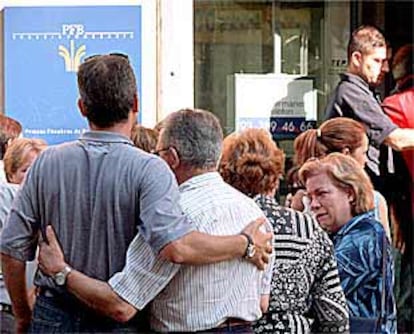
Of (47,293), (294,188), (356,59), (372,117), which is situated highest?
(356,59)

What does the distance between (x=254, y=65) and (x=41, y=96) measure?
162 cm

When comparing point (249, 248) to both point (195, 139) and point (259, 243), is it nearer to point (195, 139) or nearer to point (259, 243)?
point (259, 243)

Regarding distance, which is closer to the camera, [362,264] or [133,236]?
[133,236]

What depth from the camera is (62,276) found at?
10.7ft

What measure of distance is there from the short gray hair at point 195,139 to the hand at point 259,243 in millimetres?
243

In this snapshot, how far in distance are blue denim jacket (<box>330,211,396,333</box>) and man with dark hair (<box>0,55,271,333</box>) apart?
839 millimetres

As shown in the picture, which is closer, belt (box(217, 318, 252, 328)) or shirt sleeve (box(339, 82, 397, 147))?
belt (box(217, 318, 252, 328))

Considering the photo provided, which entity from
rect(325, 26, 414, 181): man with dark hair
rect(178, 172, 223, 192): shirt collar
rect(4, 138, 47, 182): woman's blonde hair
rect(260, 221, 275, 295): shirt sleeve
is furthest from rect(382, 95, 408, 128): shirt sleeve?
rect(178, 172, 223, 192): shirt collar

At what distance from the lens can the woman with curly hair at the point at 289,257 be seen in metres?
3.78

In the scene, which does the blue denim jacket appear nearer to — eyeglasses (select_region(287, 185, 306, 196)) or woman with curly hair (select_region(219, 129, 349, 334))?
woman with curly hair (select_region(219, 129, 349, 334))

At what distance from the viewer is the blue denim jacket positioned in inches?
162

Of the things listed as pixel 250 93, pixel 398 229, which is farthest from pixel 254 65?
pixel 398 229

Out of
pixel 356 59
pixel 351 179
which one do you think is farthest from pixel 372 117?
pixel 351 179

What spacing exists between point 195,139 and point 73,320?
71cm
